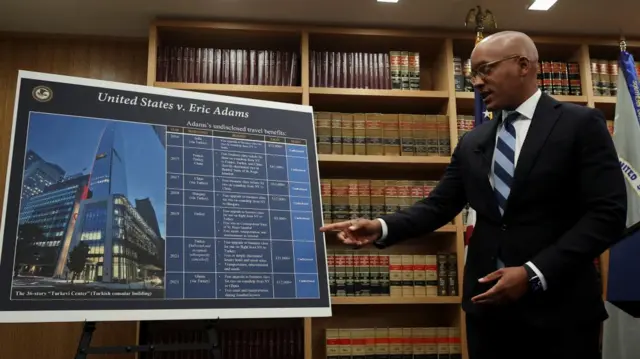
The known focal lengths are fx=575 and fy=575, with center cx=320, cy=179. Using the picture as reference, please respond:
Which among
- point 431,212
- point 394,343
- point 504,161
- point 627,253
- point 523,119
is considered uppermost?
point 523,119

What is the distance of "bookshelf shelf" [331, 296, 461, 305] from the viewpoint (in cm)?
307

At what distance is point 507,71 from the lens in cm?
161

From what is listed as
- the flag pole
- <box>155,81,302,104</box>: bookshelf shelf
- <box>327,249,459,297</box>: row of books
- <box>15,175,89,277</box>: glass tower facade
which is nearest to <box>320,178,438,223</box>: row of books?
<box>327,249,459,297</box>: row of books

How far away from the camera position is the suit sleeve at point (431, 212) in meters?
1.72

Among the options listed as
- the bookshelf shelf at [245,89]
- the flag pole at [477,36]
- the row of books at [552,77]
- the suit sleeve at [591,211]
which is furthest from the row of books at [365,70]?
the suit sleeve at [591,211]

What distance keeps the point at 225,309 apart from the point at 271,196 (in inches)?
18.7

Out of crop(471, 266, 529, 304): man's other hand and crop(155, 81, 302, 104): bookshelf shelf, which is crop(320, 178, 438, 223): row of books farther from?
crop(471, 266, 529, 304): man's other hand

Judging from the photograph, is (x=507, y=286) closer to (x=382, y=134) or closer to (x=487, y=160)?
(x=487, y=160)

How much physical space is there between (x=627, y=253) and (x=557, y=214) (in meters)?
1.27

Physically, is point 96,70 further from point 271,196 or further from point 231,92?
point 271,196

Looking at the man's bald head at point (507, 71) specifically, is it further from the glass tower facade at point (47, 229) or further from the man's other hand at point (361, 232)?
the glass tower facade at point (47, 229)

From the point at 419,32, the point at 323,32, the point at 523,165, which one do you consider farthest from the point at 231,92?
the point at 523,165

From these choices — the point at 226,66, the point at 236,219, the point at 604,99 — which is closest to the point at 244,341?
the point at 236,219

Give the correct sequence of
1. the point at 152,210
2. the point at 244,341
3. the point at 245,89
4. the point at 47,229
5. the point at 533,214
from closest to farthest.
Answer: the point at 533,214, the point at 47,229, the point at 152,210, the point at 244,341, the point at 245,89
